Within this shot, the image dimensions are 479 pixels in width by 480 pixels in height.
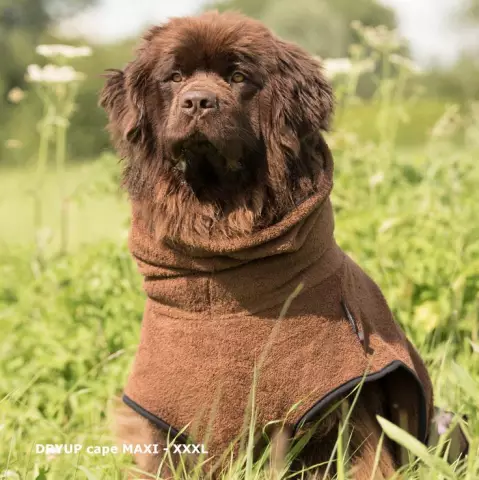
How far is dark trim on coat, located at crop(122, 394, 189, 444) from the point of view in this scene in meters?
2.98

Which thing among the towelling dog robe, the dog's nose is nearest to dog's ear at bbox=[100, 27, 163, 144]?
the dog's nose

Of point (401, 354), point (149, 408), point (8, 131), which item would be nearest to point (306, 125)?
point (401, 354)

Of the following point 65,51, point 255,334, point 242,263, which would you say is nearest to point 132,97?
point 242,263

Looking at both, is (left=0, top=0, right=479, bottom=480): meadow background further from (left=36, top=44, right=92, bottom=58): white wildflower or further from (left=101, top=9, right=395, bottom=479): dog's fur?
(left=101, top=9, right=395, bottom=479): dog's fur

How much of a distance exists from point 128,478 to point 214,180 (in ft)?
3.92

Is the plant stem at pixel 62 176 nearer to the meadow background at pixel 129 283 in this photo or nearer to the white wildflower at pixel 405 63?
the meadow background at pixel 129 283

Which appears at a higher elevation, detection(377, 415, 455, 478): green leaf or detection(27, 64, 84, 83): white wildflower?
detection(27, 64, 84, 83): white wildflower

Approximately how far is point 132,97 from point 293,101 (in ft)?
2.05

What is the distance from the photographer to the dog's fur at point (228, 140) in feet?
9.83

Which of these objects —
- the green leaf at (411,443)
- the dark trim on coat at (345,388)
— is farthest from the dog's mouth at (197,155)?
the green leaf at (411,443)

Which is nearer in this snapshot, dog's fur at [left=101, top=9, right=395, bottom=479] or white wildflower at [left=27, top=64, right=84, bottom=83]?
dog's fur at [left=101, top=9, right=395, bottom=479]

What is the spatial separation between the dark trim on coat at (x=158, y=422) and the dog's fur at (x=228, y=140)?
0.23 feet

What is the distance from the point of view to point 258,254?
2.93 m

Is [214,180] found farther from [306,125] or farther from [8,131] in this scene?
[8,131]
